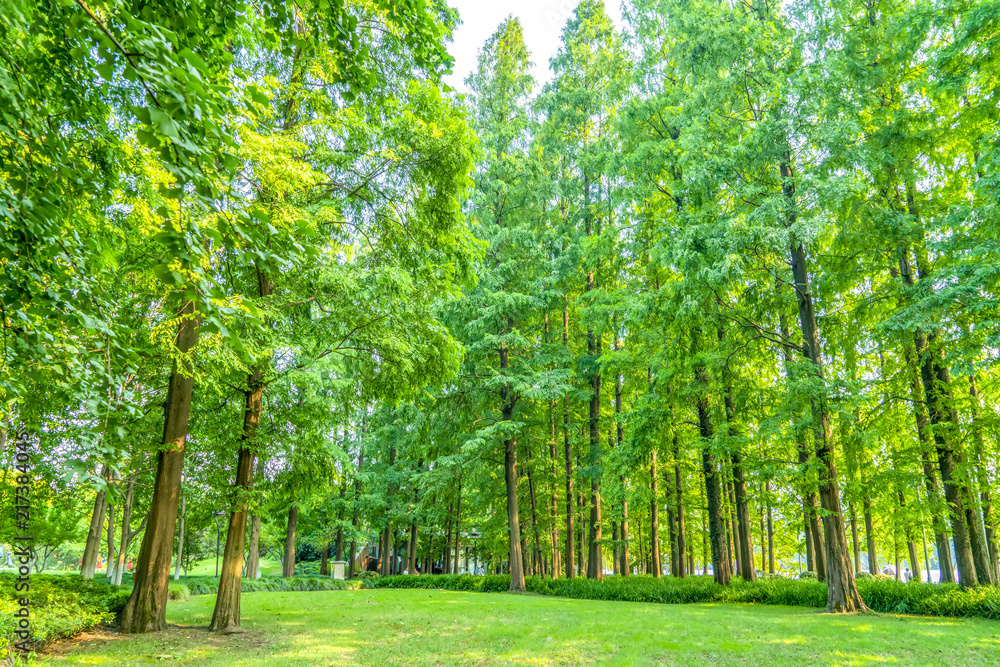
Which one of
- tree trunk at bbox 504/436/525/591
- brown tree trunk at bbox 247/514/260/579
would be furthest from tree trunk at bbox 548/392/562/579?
brown tree trunk at bbox 247/514/260/579

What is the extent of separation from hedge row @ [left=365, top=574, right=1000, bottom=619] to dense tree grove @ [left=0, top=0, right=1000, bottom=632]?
0.86 m

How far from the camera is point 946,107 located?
1114 centimetres

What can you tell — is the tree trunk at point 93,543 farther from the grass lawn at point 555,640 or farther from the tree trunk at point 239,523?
the tree trunk at point 239,523

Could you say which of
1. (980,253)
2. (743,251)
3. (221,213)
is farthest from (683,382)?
(221,213)

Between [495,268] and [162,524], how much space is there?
12.7 metres

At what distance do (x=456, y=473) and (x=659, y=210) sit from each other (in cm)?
1064

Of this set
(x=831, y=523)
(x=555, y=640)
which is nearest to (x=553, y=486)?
(x=831, y=523)

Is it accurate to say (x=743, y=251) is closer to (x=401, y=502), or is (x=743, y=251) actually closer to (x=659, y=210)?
(x=659, y=210)

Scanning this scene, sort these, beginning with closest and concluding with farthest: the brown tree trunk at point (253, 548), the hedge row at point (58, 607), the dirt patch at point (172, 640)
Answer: the hedge row at point (58, 607), the dirt patch at point (172, 640), the brown tree trunk at point (253, 548)

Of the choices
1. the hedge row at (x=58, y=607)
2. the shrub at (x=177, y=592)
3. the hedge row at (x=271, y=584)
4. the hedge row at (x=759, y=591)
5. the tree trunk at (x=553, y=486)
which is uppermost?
the tree trunk at (x=553, y=486)

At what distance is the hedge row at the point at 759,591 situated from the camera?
9.57m

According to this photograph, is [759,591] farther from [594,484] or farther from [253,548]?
[253,548]

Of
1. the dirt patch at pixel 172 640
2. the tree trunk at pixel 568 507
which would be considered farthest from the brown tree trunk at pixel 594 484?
the dirt patch at pixel 172 640

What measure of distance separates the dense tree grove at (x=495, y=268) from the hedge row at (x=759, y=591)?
86 cm
